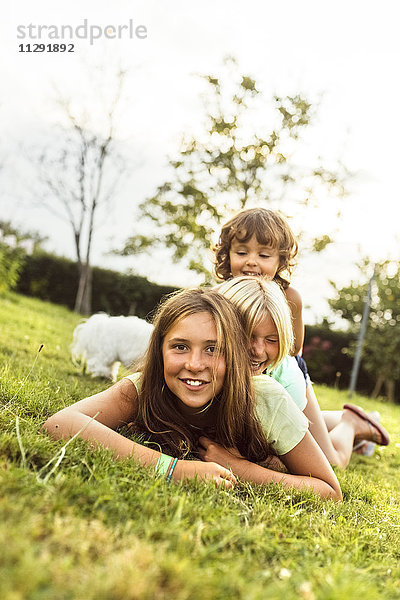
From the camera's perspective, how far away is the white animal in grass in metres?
5.13

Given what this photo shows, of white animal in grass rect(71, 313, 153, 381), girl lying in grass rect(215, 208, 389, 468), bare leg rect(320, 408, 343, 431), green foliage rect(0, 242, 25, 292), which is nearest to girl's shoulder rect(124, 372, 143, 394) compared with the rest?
girl lying in grass rect(215, 208, 389, 468)

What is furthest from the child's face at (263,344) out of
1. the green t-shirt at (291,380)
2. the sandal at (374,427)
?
the sandal at (374,427)

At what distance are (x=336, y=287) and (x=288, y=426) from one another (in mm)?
13729

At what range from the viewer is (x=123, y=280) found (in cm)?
1717

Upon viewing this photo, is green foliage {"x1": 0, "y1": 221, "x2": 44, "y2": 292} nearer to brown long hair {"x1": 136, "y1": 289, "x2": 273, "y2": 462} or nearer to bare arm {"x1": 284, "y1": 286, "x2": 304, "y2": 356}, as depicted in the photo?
bare arm {"x1": 284, "y1": 286, "x2": 304, "y2": 356}

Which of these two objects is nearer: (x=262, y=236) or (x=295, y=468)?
(x=295, y=468)

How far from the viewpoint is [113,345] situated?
516cm

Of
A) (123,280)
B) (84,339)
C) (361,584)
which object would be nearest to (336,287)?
(123,280)

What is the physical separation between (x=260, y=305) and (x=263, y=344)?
8.7 inches

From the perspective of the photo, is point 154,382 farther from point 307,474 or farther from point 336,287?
point 336,287

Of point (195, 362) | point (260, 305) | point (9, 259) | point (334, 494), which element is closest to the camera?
point (195, 362)

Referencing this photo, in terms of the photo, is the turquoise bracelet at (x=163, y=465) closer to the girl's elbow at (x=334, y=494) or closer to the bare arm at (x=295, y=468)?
the bare arm at (x=295, y=468)

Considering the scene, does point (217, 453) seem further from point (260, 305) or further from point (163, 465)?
point (260, 305)

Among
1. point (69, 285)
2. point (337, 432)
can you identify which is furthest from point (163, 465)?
point (69, 285)
